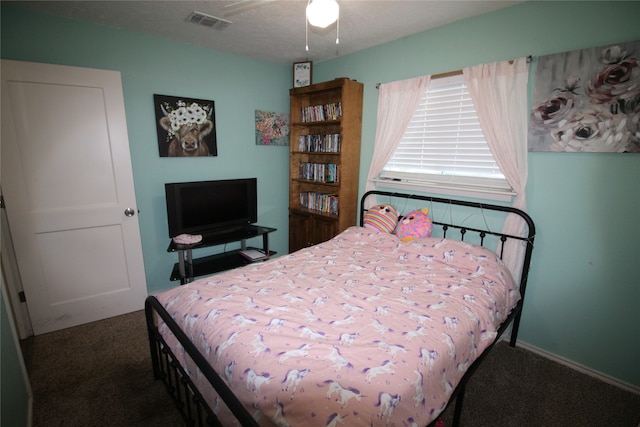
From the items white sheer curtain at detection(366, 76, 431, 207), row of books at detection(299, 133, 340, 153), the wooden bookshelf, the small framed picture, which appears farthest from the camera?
the small framed picture

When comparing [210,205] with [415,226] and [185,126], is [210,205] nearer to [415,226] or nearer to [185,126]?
[185,126]

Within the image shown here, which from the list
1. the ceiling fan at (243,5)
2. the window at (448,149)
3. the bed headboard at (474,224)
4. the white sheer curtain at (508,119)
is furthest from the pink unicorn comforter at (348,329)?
the ceiling fan at (243,5)

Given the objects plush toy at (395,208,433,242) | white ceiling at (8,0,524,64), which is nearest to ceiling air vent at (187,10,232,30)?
white ceiling at (8,0,524,64)

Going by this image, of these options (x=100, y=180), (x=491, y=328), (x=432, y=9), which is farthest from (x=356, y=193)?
(x=100, y=180)

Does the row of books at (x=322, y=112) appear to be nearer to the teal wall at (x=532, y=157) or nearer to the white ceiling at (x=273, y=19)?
the teal wall at (x=532, y=157)

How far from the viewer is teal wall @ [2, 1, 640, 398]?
191cm

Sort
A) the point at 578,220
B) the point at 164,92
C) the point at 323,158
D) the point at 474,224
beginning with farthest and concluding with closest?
the point at 323,158 → the point at 164,92 → the point at 474,224 → the point at 578,220

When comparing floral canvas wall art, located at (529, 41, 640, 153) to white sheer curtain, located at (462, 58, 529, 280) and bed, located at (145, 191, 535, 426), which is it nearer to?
white sheer curtain, located at (462, 58, 529, 280)

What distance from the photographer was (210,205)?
3096mm

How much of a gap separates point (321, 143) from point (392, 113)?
2.92ft

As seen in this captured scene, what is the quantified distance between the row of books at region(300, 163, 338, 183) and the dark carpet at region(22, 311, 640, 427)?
2201mm

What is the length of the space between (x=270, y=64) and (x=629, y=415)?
13.9 feet

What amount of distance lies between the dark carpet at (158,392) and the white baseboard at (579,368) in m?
0.04

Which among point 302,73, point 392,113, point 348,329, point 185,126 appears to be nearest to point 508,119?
point 392,113
